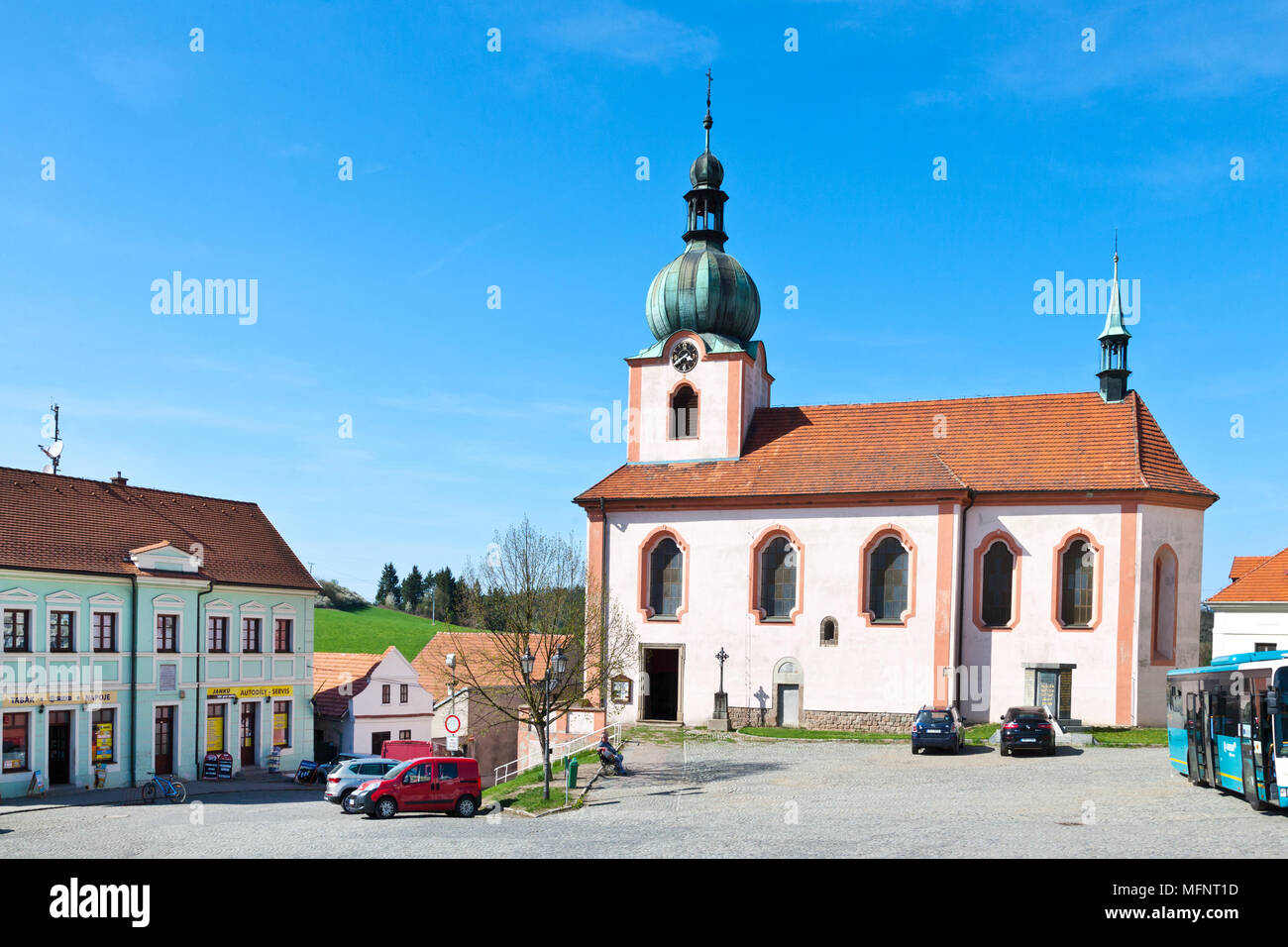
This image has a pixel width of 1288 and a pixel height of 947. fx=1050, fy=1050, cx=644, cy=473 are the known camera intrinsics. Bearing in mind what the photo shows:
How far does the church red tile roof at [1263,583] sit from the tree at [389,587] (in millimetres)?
105963

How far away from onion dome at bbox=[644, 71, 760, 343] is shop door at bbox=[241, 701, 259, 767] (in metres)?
20.2

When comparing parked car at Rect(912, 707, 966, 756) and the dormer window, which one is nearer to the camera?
parked car at Rect(912, 707, 966, 756)

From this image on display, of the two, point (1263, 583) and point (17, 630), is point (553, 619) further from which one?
point (1263, 583)

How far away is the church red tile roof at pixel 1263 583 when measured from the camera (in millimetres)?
46000

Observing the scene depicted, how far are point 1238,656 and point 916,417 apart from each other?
1897cm

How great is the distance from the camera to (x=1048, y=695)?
33.2 m

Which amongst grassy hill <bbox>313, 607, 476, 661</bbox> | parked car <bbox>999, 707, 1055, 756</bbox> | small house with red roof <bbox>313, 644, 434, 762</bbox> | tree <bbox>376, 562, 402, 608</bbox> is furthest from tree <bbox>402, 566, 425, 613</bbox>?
parked car <bbox>999, 707, 1055, 756</bbox>

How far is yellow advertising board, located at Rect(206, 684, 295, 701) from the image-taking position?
3609 centimetres

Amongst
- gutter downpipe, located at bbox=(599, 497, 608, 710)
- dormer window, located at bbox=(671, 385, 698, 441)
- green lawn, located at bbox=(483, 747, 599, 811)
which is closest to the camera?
green lawn, located at bbox=(483, 747, 599, 811)

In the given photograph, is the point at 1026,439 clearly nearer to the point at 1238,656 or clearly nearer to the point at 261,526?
the point at 1238,656

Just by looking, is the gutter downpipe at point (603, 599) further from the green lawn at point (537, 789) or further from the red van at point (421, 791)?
the red van at point (421, 791)

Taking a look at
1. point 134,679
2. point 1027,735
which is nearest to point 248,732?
point 134,679

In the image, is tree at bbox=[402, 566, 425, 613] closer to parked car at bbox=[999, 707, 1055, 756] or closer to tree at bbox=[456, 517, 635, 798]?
tree at bbox=[456, 517, 635, 798]

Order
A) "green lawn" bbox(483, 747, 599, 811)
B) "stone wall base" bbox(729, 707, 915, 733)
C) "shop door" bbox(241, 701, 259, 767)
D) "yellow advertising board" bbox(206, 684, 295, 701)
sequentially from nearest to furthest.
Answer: "green lawn" bbox(483, 747, 599, 811) < "stone wall base" bbox(729, 707, 915, 733) < "yellow advertising board" bbox(206, 684, 295, 701) < "shop door" bbox(241, 701, 259, 767)
